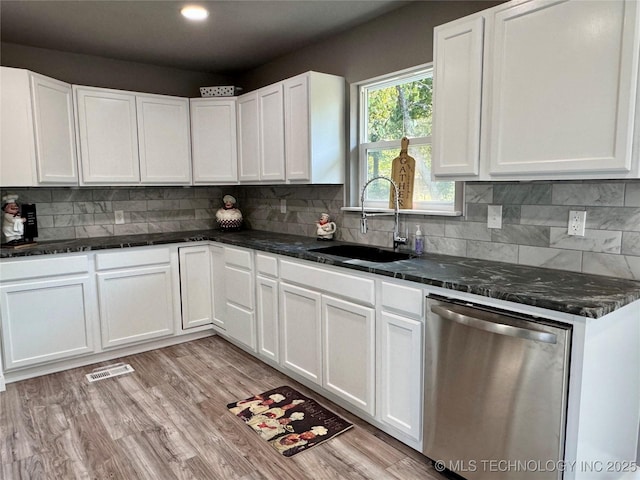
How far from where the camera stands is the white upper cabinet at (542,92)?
1.56m

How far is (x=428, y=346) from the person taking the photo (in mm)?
1938

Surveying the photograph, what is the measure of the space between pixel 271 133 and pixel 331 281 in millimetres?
1540

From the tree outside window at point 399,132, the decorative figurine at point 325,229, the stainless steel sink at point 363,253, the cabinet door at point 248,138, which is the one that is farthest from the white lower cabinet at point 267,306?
the cabinet door at point 248,138

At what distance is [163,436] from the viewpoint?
2.31 metres

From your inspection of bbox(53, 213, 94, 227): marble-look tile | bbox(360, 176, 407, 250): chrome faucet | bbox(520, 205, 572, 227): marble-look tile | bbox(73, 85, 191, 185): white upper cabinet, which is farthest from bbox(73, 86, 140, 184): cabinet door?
bbox(520, 205, 572, 227): marble-look tile

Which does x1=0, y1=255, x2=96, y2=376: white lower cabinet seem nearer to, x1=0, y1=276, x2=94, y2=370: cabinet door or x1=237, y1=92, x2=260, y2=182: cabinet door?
x1=0, y1=276, x2=94, y2=370: cabinet door

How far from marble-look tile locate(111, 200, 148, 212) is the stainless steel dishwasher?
3.05 meters

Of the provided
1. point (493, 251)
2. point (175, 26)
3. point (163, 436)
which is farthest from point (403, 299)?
point (175, 26)

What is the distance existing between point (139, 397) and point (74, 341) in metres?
0.81

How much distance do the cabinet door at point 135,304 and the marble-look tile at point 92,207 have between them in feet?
2.60

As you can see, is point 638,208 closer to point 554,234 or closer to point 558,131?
point 554,234

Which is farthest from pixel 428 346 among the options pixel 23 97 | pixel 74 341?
pixel 23 97

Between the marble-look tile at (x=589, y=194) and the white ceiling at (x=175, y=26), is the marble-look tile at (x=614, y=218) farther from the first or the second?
the white ceiling at (x=175, y=26)

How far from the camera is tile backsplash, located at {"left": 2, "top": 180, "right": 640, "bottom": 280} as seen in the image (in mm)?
1911
